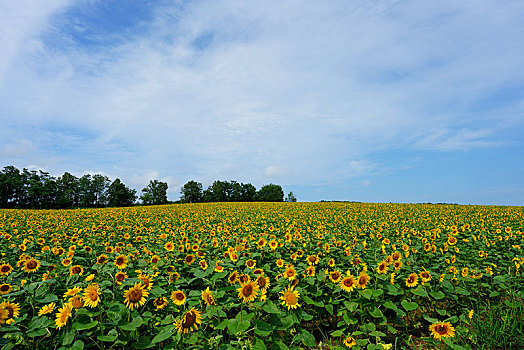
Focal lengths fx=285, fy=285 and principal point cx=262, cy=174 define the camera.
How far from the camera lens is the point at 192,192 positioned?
7838 cm

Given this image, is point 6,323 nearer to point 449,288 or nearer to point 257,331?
point 257,331

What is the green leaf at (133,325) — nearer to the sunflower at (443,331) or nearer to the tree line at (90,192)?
the sunflower at (443,331)

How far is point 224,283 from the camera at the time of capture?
427 cm

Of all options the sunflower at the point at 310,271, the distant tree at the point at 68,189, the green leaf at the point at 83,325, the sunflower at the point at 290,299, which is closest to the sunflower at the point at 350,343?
the sunflower at the point at 290,299

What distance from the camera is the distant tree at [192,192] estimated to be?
78.6 metres

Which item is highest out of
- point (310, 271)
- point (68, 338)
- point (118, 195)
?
point (118, 195)

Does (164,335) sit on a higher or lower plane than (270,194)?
lower

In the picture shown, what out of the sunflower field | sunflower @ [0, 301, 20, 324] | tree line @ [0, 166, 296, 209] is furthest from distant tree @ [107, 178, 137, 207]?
sunflower @ [0, 301, 20, 324]

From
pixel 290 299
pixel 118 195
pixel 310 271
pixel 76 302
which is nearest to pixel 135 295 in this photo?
pixel 76 302

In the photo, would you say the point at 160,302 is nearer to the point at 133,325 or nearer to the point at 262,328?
the point at 133,325

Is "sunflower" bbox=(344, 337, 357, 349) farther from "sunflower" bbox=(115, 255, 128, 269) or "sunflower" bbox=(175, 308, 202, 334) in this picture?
"sunflower" bbox=(115, 255, 128, 269)

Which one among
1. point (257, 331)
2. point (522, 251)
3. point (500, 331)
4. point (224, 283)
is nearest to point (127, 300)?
point (257, 331)

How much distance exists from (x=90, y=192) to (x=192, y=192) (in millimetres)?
33361

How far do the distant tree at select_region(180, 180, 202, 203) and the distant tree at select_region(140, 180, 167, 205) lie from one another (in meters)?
7.58
